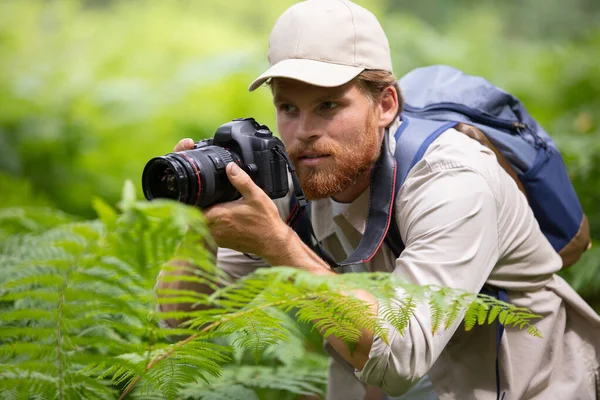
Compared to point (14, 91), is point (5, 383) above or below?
above

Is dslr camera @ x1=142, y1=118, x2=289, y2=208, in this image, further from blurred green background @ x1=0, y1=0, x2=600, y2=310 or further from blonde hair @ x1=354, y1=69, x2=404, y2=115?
blurred green background @ x1=0, y1=0, x2=600, y2=310

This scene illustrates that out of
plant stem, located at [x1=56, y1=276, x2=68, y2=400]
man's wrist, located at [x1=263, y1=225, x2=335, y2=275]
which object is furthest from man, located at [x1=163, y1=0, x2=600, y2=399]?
plant stem, located at [x1=56, y1=276, x2=68, y2=400]

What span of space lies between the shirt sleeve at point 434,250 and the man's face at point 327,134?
191 mm

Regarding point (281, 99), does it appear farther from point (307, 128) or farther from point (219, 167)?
point (219, 167)

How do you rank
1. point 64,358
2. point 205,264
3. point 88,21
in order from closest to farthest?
1. point 205,264
2. point 64,358
3. point 88,21

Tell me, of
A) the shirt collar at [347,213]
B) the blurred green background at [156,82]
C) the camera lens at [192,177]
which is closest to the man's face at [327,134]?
the shirt collar at [347,213]

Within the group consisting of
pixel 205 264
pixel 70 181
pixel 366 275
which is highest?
pixel 205 264

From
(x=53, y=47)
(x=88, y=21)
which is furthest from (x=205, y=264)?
(x=88, y=21)

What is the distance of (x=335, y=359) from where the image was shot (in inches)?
98.3

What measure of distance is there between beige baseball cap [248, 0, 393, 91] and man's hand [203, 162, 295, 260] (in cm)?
38

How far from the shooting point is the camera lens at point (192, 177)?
5.98 ft

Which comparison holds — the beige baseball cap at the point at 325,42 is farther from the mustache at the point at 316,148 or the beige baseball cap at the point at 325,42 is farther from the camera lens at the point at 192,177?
the camera lens at the point at 192,177

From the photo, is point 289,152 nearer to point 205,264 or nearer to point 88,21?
point 205,264

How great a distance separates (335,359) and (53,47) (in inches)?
254
